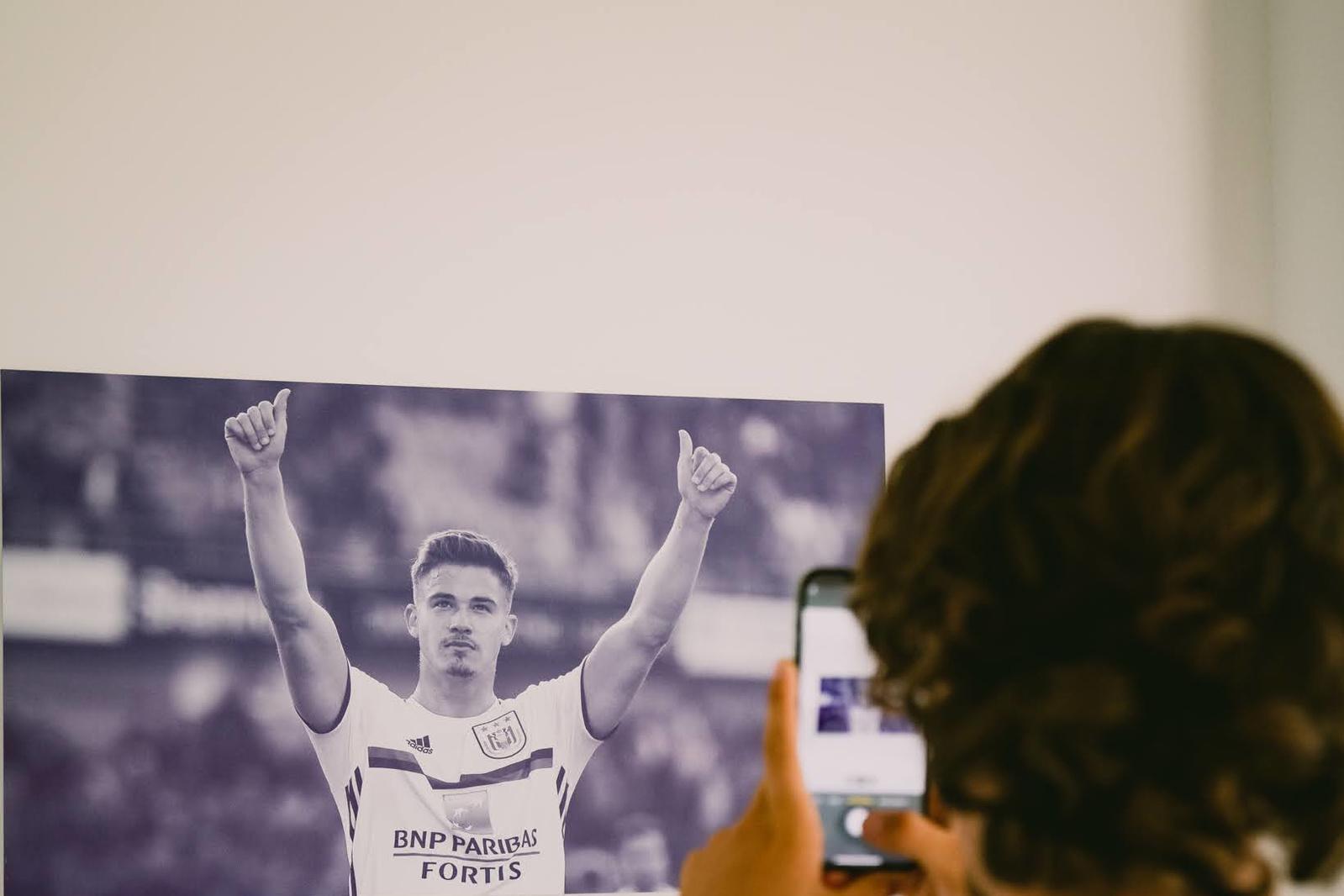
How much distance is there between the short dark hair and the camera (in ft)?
4.53

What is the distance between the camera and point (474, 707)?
1376mm

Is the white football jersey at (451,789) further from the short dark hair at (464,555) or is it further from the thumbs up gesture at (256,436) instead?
the thumbs up gesture at (256,436)

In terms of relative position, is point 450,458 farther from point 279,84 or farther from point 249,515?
point 279,84

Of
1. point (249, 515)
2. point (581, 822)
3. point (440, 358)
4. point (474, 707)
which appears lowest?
point (581, 822)

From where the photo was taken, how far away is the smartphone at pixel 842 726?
Answer: 71cm

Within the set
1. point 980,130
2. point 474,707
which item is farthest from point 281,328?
point 980,130

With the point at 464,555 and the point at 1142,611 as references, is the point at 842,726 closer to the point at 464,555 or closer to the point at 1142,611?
the point at 1142,611

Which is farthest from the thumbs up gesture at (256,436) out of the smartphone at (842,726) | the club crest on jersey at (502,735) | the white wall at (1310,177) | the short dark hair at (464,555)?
the white wall at (1310,177)

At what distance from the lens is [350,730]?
135 cm

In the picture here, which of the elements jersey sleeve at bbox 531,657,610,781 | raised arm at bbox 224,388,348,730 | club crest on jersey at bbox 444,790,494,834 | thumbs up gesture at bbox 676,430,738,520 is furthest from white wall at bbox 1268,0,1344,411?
raised arm at bbox 224,388,348,730

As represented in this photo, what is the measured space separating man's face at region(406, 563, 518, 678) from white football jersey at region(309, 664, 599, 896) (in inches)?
2.4

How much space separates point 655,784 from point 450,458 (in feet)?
1.61

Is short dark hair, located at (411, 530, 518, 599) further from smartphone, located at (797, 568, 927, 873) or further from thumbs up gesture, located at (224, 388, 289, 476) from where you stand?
smartphone, located at (797, 568, 927, 873)

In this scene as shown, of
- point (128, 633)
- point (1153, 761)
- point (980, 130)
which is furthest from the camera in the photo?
point (980, 130)
